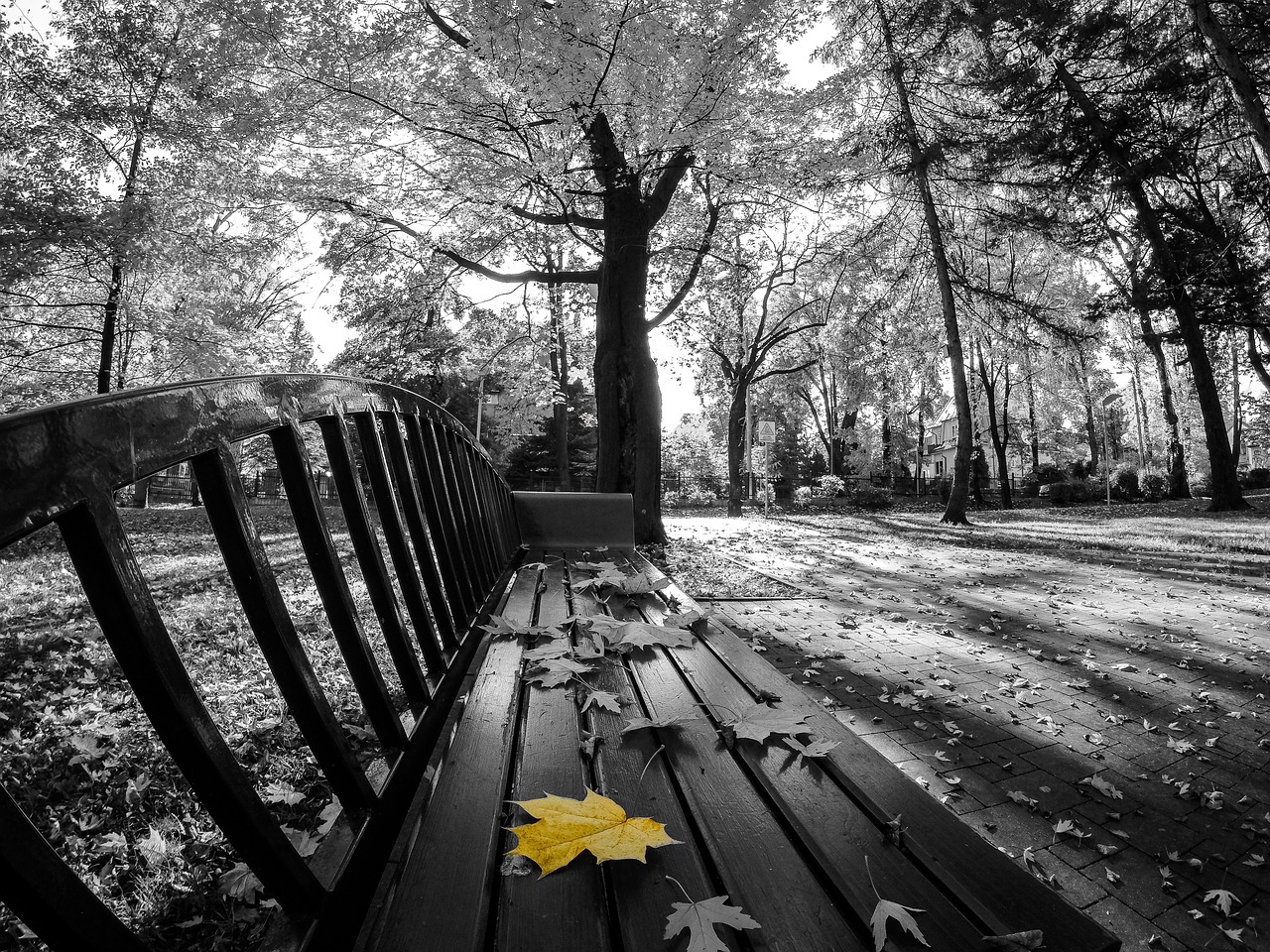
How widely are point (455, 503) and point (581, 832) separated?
2.05m

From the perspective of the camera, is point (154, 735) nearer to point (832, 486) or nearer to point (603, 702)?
point (603, 702)

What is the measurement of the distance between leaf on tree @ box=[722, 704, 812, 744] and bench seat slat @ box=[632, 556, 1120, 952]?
4 centimetres

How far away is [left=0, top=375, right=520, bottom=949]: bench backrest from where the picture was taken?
1.88 feet

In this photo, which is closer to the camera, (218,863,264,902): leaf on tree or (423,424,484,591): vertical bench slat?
(218,863,264,902): leaf on tree

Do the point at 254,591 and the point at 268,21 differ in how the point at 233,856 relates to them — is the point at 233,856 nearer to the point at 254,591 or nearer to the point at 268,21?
the point at 254,591

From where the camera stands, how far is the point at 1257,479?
4025cm

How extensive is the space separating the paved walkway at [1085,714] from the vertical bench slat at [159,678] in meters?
2.30

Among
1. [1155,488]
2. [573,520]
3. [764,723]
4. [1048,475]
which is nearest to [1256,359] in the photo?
[1155,488]

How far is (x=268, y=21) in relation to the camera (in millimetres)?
6668

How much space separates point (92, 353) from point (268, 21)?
1155 cm

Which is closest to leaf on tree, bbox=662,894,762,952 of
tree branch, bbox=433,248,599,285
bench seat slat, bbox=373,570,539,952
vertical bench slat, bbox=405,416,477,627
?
bench seat slat, bbox=373,570,539,952

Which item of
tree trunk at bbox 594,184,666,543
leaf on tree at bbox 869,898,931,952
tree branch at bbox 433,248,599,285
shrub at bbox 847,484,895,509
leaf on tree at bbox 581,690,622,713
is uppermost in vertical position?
tree branch at bbox 433,248,599,285

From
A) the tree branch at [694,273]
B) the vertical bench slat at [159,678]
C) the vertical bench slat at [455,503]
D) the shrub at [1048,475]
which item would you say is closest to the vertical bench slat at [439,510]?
the vertical bench slat at [455,503]

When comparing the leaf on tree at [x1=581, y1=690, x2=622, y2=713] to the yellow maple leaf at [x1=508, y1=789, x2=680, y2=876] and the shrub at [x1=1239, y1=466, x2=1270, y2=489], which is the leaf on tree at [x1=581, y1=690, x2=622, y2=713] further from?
the shrub at [x1=1239, y1=466, x2=1270, y2=489]
